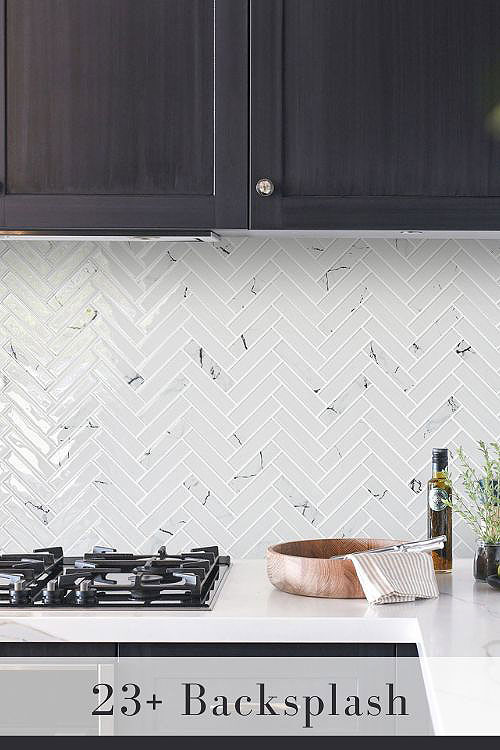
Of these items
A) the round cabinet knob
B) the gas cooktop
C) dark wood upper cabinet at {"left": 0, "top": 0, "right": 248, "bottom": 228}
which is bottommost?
the gas cooktop

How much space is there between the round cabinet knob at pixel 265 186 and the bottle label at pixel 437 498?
749 millimetres

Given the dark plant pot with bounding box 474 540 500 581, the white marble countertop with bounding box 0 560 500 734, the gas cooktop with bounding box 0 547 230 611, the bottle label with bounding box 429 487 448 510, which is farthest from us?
the bottle label with bounding box 429 487 448 510

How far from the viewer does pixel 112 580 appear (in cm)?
199

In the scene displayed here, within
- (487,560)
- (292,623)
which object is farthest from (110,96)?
(487,560)

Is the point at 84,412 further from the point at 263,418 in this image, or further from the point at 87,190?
the point at 87,190

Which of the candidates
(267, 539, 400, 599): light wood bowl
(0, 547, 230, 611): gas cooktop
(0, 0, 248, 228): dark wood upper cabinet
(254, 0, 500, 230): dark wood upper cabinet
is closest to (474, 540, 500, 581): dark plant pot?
(267, 539, 400, 599): light wood bowl

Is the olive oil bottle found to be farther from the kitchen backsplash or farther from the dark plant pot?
the kitchen backsplash

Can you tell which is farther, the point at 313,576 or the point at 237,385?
the point at 237,385

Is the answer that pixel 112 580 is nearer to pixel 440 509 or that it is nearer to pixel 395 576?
pixel 395 576

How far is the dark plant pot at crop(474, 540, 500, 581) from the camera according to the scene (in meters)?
1.99

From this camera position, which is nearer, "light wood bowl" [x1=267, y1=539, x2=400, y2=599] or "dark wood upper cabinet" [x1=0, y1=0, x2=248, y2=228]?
"light wood bowl" [x1=267, y1=539, x2=400, y2=599]

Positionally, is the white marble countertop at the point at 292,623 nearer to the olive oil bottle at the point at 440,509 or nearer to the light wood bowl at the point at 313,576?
the light wood bowl at the point at 313,576

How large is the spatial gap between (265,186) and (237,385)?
0.59 m

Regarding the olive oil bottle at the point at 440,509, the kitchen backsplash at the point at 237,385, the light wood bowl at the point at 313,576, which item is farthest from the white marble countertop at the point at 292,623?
the kitchen backsplash at the point at 237,385
